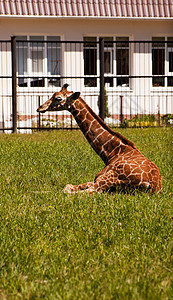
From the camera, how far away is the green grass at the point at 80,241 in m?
3.16

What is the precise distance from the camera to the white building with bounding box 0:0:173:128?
19.3 metres

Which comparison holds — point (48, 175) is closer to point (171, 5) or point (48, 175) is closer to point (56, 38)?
point (56, 38)

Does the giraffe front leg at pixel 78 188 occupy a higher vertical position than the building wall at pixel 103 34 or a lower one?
lower

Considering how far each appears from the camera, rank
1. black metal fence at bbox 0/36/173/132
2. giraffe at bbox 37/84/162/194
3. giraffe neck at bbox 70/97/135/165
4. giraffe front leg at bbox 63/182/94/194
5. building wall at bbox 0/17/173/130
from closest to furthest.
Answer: giraffe at bbox 37/84/162/194 < giraffe neck at bbox 70/97/135/165 < giraffe front leg at bbox 63/182/94/194 < black metal fence at bbox 0/36/173/132 < building wall at bbox 0/17/173/130

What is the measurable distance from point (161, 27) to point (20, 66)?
634 centimetres

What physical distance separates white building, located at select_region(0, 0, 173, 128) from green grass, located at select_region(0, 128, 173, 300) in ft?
41.9

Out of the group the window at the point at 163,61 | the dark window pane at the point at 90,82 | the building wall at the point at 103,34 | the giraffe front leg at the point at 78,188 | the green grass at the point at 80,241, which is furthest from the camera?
the window at the point at 163,61

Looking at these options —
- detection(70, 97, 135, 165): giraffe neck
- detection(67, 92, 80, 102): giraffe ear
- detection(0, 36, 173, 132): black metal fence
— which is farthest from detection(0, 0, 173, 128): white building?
detection(70, 97, 135, 165): giraffe neck

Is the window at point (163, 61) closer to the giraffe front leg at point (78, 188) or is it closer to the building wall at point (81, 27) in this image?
the building wall at point (81, 27)

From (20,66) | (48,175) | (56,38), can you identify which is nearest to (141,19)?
(56,38)

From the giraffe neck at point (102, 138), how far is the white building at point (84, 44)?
12771 millimetres

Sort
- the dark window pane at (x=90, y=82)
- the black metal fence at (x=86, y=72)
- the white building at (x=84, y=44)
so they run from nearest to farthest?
the white building at (x=84, y=44) < the black metal fence at (x=86, y=72) < the dark window pane at (x=90, y=82)

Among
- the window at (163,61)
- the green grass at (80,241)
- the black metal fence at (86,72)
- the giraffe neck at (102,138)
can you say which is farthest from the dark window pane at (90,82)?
the giraffe neck at (102,138)

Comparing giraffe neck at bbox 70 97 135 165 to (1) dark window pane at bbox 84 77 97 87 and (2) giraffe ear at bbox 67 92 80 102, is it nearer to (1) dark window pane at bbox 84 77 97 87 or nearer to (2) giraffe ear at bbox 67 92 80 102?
(2) giraffe ear at bbox 67 92 80 102
